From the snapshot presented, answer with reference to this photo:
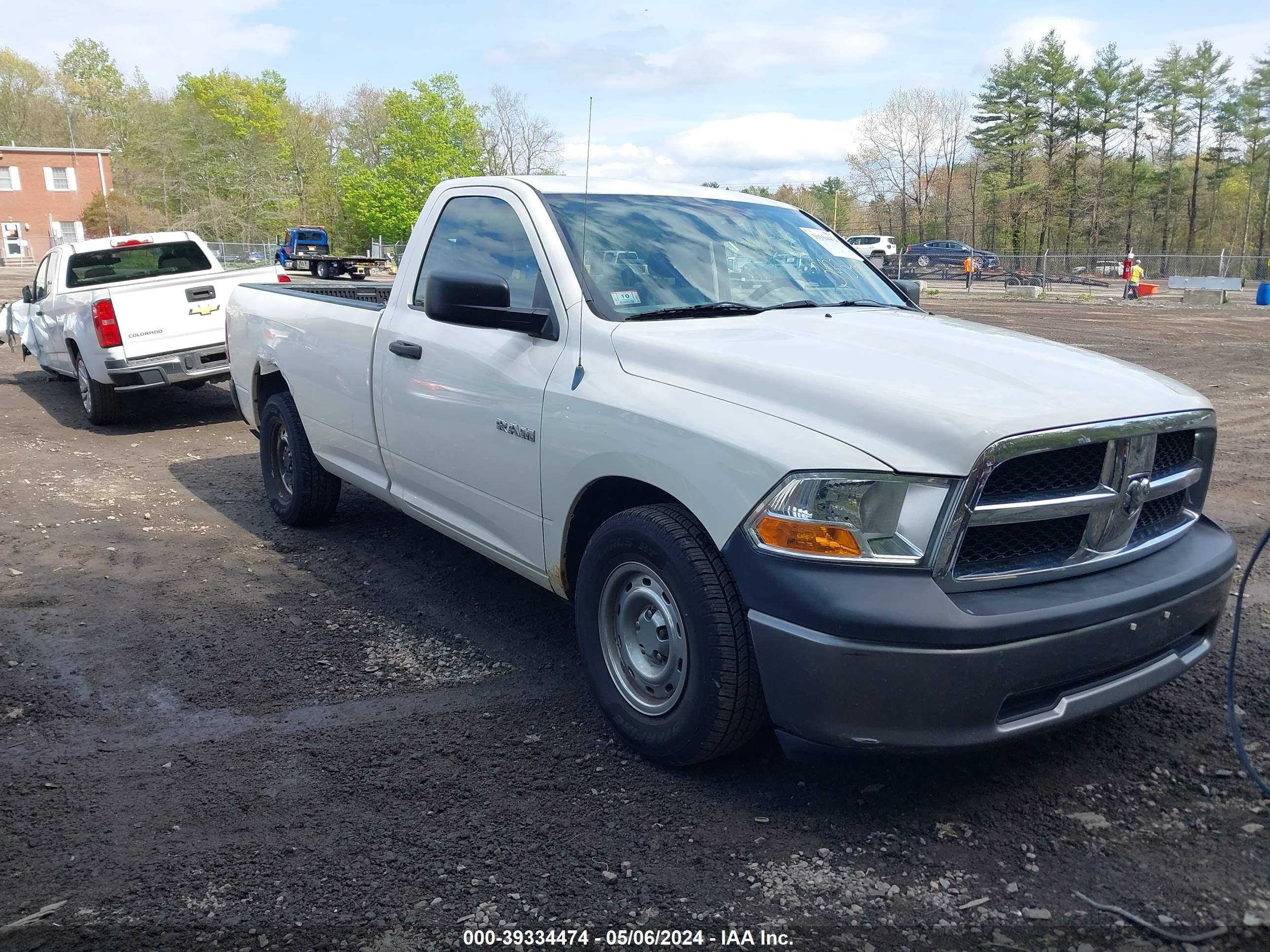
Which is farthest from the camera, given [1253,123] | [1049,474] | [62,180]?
[62,180]

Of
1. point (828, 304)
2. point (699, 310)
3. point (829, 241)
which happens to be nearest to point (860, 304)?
point (828, 304)

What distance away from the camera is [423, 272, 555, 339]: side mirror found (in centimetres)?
377

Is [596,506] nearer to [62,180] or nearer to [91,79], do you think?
[62,180]

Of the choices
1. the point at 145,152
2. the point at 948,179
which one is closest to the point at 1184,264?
the point at 948,179

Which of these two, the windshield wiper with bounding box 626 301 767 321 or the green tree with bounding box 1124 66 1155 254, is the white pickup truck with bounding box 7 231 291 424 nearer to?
the windshield wiper with bounding box 626 301 767 321

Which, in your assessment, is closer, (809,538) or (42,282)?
(809,538)

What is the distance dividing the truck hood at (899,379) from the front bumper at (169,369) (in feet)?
24.6

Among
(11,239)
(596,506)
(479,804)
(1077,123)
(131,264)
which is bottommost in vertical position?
(479,804)

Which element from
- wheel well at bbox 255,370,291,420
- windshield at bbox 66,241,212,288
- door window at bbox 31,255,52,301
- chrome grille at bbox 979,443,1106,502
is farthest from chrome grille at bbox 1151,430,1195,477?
door window at bbox 31,255,52,301

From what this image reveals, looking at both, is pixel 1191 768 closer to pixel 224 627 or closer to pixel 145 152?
pixel 224 627

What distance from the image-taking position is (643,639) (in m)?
3.51

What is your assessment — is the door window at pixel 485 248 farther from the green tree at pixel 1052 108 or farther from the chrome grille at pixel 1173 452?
the green tree at pixel 1052 108

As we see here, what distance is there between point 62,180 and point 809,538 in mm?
83055

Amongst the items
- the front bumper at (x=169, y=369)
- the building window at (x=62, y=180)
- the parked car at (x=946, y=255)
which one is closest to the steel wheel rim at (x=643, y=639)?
the front bumper at (x=169, y=369)
